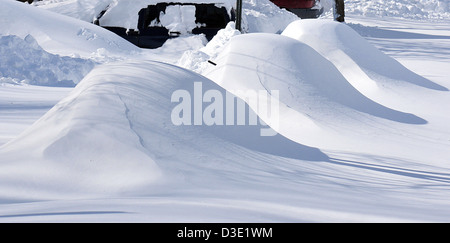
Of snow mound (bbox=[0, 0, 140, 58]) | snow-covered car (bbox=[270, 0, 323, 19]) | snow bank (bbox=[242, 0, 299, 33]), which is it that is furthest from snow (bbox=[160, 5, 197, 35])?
snow-covered car (bbox=[270, 0, 323, 19])

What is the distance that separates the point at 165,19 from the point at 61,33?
68.6 inches

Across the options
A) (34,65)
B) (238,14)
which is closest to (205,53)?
(238,14)

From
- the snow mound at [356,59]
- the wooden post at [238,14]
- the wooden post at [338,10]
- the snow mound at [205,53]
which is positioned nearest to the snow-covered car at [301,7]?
the wooden post at [338,10]

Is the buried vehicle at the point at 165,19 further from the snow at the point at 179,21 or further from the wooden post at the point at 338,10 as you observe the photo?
the wooden post at the point at 338,10

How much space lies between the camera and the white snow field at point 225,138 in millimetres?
4273

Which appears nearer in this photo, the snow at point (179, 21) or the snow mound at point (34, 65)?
the snow mound at point (34, 65)

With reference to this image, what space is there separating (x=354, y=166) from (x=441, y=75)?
6.33 meters

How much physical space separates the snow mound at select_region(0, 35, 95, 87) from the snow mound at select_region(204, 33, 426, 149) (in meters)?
2.08

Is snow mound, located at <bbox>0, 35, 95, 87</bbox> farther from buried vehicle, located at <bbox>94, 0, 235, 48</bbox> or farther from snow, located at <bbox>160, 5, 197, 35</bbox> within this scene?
snow, located at <bbox>160, 5, 197, 35</bbox>

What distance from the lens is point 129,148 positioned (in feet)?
16.0

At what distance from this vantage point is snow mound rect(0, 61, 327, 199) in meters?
4.60

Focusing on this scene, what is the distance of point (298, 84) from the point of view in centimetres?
840

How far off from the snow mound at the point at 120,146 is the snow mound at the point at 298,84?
200 cm
